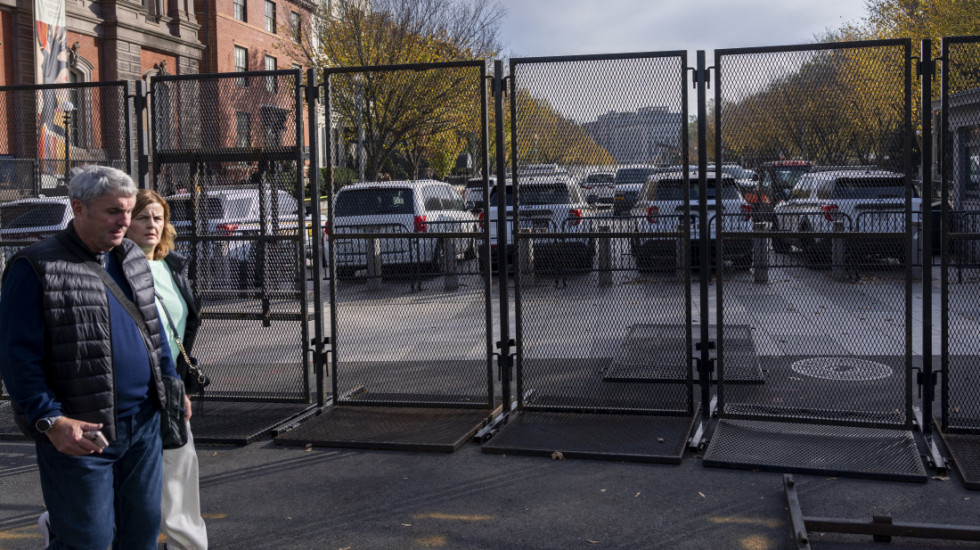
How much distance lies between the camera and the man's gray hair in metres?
3.60

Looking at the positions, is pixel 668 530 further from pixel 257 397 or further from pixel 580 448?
pixel 257 397

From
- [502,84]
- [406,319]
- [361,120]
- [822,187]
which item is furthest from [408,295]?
[361,120]

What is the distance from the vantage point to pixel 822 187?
6.88m

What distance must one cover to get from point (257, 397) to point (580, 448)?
9.59ft

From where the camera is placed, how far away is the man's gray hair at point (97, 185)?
3.60 metres

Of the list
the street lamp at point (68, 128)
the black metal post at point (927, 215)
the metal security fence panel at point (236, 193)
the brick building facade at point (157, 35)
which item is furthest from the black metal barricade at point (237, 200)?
the brick building facade at point (157, 35)

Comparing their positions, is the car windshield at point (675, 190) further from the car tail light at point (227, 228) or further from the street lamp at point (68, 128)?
the street lamp at point (68, 128)

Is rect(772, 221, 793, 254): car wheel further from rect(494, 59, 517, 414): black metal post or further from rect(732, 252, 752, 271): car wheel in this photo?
rect(494, 59, 517, 414): black metal post

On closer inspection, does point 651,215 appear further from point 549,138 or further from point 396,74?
point 396,74

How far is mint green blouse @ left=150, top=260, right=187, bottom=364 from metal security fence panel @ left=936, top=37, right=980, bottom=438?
448cm

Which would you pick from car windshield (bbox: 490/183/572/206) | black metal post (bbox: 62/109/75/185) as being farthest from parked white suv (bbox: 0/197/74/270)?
car windshield (bbox: 490/183/572/206)

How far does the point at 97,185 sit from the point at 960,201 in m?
6.57

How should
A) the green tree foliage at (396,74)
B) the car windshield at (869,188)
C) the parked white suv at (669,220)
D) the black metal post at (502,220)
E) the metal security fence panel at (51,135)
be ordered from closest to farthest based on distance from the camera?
1. the car windshield at (869,188)
2. the parked white suv at (669,220)
3. the black metal post at (502,220)
4. the metal security fence panel at (51,135)
5. the green tree foliage at (396,74)

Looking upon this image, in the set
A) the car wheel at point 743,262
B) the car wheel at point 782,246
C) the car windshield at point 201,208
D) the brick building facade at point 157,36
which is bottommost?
the car wheel at point 743,262
